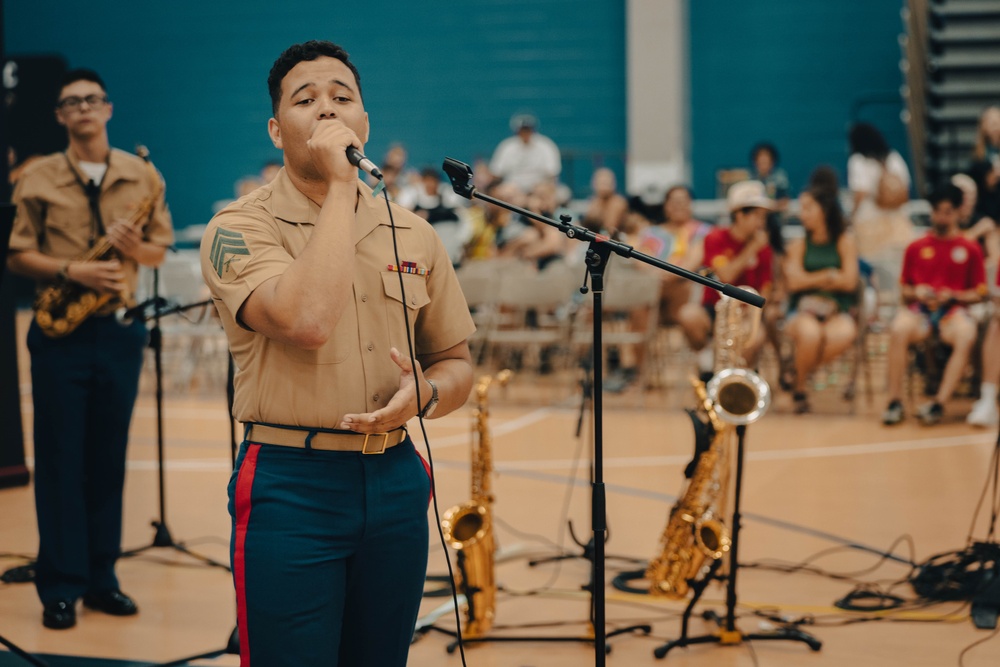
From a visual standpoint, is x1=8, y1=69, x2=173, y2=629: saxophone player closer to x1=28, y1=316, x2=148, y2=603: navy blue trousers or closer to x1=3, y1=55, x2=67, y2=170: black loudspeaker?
x1=28, y1=316, x2=148, y2=603: navy blue trousers

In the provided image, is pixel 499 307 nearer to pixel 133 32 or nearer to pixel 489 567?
pixel 489 567

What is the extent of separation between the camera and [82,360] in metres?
4.36

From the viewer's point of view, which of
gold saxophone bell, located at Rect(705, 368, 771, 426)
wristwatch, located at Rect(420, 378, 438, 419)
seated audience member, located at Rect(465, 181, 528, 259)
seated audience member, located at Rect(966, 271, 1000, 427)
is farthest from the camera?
seated audience member, located at Rect(465, 181, 528, 259)

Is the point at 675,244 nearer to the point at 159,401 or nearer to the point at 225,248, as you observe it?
the point at 159,401

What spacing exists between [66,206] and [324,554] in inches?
109

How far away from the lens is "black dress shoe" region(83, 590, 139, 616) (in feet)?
14.8

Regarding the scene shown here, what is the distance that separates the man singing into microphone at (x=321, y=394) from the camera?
2188 millimetres

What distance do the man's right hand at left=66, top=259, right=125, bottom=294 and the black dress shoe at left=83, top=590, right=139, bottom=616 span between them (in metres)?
1.23

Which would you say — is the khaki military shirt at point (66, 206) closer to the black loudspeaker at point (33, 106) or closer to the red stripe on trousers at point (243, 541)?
the red stripe on trousers at point (243, 541)

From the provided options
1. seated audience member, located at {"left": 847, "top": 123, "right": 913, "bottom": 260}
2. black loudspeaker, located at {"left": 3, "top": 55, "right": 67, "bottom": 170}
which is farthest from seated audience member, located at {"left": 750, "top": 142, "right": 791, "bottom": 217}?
black loudspeaker, located at {"left": 3, "top": 55, "right": 67, "bottom": 170}

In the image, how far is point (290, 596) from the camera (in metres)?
2.21

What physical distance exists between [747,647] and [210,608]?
2.15 meters

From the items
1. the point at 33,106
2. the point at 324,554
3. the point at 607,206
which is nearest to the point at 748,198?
the point at 607,206

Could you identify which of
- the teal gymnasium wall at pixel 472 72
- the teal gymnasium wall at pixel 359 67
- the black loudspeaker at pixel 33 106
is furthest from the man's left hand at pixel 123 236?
the teal gymnasium wall at pixel 359 67
